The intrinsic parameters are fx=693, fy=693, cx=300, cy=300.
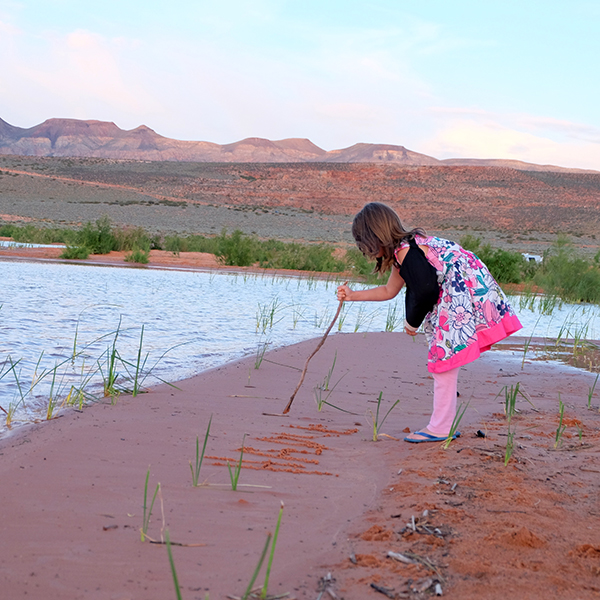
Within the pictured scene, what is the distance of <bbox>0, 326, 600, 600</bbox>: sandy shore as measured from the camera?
2314 mm

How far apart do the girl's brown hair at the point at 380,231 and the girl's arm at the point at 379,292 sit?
0.53ft

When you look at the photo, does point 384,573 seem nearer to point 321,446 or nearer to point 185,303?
point 321,446

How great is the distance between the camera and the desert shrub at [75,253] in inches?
808

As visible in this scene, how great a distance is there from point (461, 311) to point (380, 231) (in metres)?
0.68

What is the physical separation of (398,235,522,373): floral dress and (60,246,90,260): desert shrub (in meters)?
18.0

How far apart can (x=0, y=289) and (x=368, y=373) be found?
6.88 meters

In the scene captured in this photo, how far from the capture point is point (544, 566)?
2.41 metres

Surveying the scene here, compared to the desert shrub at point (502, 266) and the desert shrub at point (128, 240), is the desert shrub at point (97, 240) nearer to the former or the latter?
the desert shrub at point (128, 240)

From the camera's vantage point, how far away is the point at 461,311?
13.6 ft

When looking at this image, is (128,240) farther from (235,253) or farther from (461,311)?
(461,311)

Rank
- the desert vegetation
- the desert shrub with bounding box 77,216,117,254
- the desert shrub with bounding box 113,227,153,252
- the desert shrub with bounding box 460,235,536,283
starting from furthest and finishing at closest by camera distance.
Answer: the desert shrub with bounding box 113,227,153,252 → the desert shrub with bounding box 77,216,117,254 → the desert shrub with bounding box 460,235,536,283 → the desert vegetation

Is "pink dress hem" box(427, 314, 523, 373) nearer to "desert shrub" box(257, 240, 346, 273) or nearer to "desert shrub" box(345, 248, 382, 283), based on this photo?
"desert shrub" box(345, 248, 382, 283)

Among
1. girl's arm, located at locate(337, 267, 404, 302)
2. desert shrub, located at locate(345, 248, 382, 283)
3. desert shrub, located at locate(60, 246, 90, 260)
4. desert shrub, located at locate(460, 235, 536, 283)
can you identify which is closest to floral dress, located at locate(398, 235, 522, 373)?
girl's arm, located at locate(337, 267, 404, 302)

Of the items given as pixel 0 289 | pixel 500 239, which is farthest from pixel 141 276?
pixel 500 239
